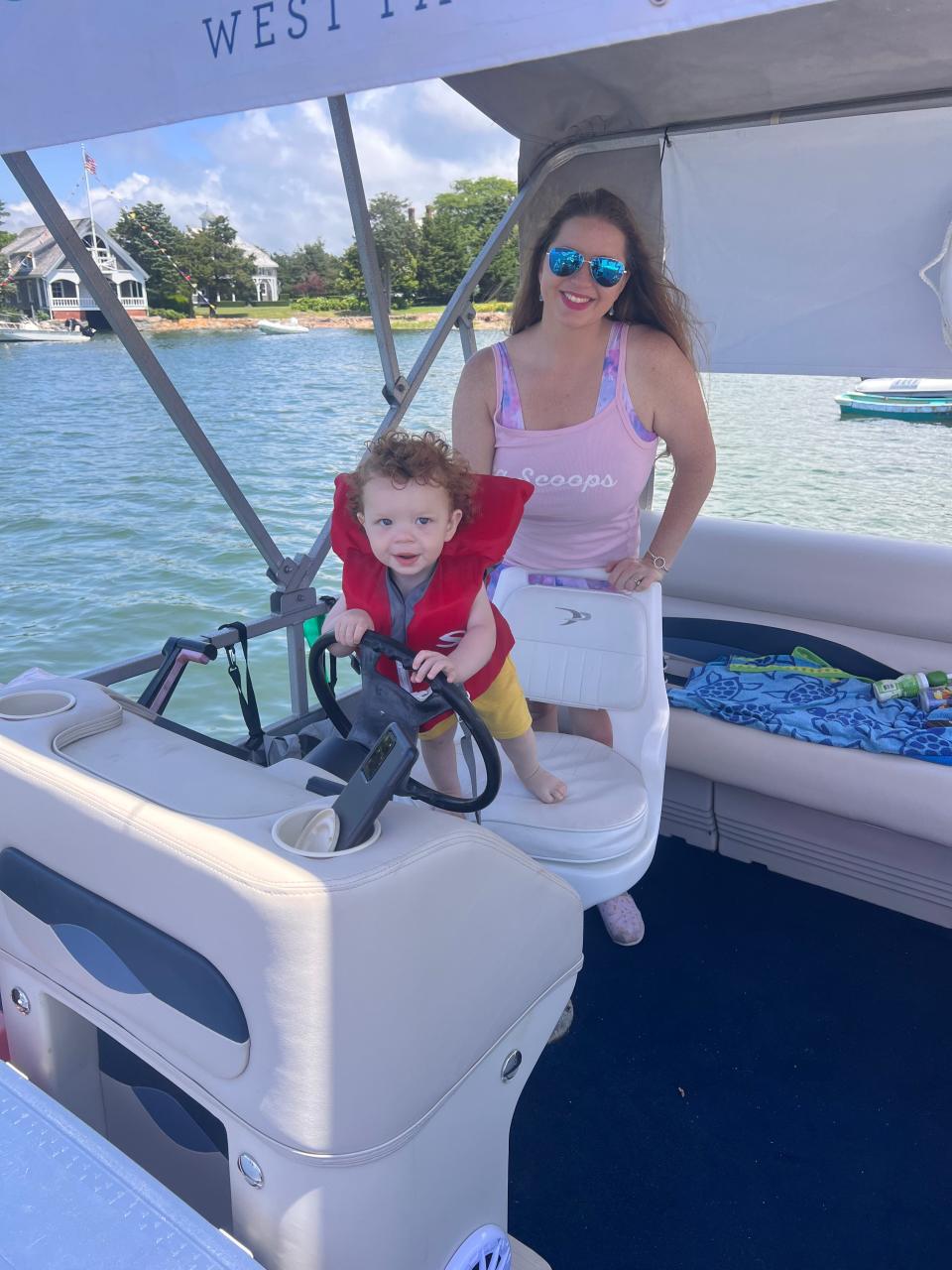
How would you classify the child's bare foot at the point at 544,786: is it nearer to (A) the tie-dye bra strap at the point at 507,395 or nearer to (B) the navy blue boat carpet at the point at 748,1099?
(B) the navy blue boat carpet at the point at 748,1099

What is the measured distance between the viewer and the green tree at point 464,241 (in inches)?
132

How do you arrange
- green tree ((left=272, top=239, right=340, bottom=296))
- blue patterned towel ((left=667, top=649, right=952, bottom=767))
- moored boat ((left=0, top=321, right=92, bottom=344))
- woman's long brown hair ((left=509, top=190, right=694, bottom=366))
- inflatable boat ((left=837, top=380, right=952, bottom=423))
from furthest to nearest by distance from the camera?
1. moored boat ((left=0, top=321, right=92, bottom=344))
2. inflatable boat ((left=837, top=380, right=952, bottom=423))
3. green tree ((left=272, top=239, right=340, bottom=296))
4. blue patterned towel ((left=667, top=649, right=952, bottom=767))
5. woman's long brown hair ((left=509, top=190, right=694, bottom=366))

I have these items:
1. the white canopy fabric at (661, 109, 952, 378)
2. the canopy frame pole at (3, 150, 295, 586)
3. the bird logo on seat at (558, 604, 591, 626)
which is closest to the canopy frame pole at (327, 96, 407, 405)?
the canopy frame pole at (3, 150, 295, 586)

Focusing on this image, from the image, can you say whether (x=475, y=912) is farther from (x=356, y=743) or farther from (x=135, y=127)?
(x=135, y=127)

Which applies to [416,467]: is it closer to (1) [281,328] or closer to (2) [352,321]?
(2) [352,321]

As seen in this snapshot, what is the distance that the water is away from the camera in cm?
841

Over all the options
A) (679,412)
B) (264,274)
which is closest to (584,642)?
(679,412)

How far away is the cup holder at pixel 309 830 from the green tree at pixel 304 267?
679 centimetres

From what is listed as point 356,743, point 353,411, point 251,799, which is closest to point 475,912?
point 251,799

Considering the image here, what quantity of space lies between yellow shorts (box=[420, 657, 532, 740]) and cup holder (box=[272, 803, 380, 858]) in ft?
2.36

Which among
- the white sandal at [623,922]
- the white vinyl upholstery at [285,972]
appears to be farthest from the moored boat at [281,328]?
the white vinyl upholstery at [285,972]

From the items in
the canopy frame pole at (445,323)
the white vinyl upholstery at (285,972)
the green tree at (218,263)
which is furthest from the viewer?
the green tree at (218,263)

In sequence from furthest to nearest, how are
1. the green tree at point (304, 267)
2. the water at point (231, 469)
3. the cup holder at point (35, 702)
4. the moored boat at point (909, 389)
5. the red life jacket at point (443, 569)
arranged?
the moored boat at point (909, 389)
the water at point (231, 469)
the green tree at point (304, 267)
the red life jacket at point (443, 569)
the cup holder at point (35, 702)

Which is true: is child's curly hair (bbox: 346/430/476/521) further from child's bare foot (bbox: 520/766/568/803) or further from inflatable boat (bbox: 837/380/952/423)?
inflatable boat (bbox: 837/380/952/423)
